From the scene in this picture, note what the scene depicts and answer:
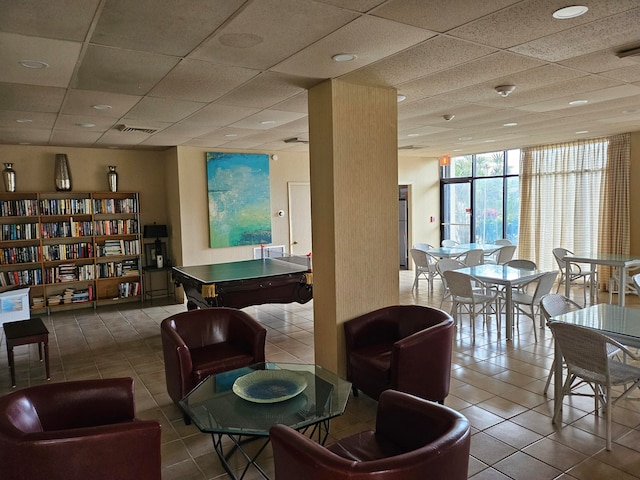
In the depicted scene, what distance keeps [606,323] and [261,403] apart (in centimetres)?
253

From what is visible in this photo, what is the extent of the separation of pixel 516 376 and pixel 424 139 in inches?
183

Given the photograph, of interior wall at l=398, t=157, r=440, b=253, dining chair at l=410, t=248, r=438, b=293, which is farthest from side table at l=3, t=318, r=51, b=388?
interior wall at l=398, t=157, r=440, b=253

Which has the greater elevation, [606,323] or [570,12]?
[570,12]

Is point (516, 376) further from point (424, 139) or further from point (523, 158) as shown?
point (523, 158)

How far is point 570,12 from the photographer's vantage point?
256 centimetres

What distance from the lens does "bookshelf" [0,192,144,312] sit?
23.8ft

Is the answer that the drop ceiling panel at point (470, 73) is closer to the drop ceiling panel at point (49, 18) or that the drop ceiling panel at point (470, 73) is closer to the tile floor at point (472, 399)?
the drop ceiling panel at point (49, 18)

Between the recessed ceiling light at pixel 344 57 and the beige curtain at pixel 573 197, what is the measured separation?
6715mm

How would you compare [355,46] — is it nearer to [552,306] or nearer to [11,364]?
[552,306]

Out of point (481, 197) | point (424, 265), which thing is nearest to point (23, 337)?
point (424, 265)

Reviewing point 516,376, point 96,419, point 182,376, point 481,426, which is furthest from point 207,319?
point 516,376

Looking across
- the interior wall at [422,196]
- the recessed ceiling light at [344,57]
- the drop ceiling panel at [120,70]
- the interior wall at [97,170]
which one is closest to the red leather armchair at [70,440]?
the drop ceiling panel at [120,70]

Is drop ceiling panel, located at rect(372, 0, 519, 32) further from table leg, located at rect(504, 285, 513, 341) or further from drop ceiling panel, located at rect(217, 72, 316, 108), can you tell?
table leg, located at rect(504, 285, 513, 341)

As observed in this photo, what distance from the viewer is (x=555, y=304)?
385 centimetres
